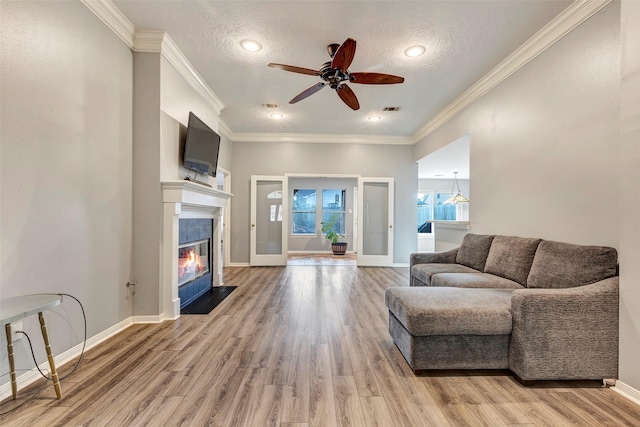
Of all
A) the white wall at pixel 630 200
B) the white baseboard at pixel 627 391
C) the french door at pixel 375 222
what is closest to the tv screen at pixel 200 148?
the french door at pixel 375 222

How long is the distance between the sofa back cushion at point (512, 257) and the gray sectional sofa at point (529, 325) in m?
0.41

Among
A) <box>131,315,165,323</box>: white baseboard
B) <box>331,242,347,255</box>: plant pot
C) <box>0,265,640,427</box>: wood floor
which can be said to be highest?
<box>331,242,347,255</box>: plant pot

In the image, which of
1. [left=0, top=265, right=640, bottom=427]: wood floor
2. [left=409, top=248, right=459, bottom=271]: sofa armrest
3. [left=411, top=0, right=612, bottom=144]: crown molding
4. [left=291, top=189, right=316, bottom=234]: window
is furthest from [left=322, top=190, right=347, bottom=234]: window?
[left=0, top=265, right=640, bottom=427]: wood floor

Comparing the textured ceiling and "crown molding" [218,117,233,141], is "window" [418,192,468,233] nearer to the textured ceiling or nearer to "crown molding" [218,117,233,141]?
the textured ceiling

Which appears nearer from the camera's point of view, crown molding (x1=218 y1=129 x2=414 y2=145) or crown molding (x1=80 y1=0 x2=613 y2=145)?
crown molding (x1=80 y1=0 x2=613 y2=145)

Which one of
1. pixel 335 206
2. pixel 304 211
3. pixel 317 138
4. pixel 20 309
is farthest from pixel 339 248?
pixel 20 309

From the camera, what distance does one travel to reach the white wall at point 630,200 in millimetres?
1690

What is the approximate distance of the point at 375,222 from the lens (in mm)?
6574

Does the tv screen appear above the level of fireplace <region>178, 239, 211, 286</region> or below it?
above

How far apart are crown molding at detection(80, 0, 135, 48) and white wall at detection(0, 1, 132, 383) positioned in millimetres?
Result: 56

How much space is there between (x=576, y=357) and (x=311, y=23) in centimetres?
327

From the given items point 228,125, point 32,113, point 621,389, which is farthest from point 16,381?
point 228,125

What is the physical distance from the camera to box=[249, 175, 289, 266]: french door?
6.31 m

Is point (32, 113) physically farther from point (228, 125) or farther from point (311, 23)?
point (228, 125)
